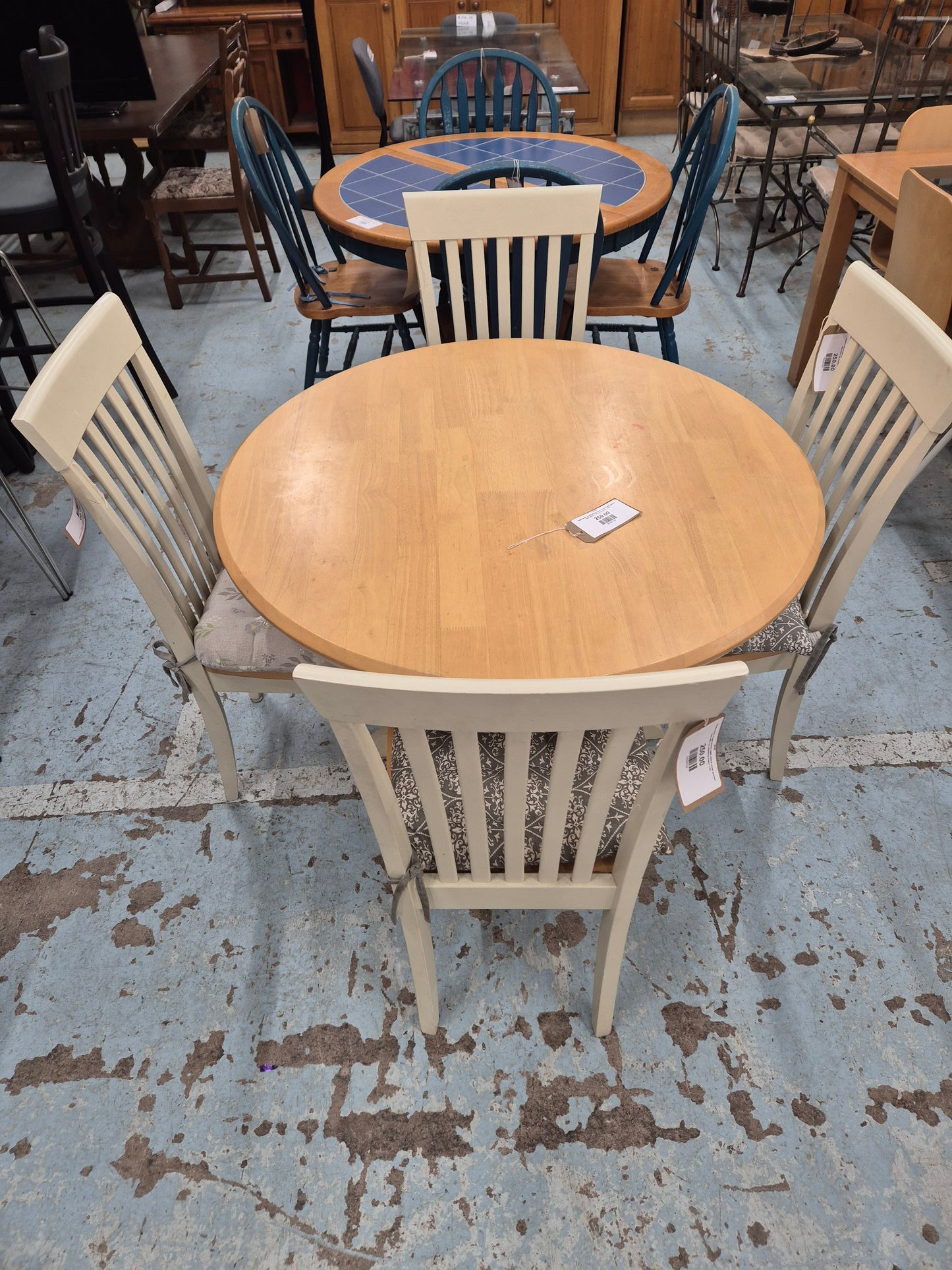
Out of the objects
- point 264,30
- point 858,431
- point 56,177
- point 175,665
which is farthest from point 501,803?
point 264,30

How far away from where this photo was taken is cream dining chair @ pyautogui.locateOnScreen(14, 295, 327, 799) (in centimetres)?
119

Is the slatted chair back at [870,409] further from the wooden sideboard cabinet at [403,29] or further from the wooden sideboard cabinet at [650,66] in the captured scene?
the wooden sideboard cabinet at [650,66]

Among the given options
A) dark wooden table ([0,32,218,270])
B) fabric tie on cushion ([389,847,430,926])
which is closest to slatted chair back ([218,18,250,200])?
dark wooden table ([0,32,218,270])

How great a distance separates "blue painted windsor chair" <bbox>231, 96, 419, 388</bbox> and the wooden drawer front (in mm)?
2795

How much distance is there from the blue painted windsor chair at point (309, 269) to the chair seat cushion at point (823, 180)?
5.95 feet

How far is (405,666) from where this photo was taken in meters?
1.02

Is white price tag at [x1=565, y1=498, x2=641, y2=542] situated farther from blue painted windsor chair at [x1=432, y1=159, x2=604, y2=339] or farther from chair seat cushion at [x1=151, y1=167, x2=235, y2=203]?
chair seat cushion at [x1=151, y1=167, x2=235, y2=203]

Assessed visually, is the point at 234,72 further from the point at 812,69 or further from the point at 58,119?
the point at 812,69

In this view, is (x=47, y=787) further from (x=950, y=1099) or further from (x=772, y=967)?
(x=950, y=1099)

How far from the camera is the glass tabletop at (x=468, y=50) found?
11.2 feet

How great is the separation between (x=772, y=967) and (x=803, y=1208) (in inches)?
14.7

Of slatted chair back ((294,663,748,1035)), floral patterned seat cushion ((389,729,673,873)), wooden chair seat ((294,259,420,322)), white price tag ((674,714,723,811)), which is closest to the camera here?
slatted chair back ((294,663,748,1035))

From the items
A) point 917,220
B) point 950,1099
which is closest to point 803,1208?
point 950,1099

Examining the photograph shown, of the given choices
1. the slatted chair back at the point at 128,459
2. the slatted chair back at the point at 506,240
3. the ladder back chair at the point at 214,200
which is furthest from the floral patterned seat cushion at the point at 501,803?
the ladder back chair at the point at 214,200
